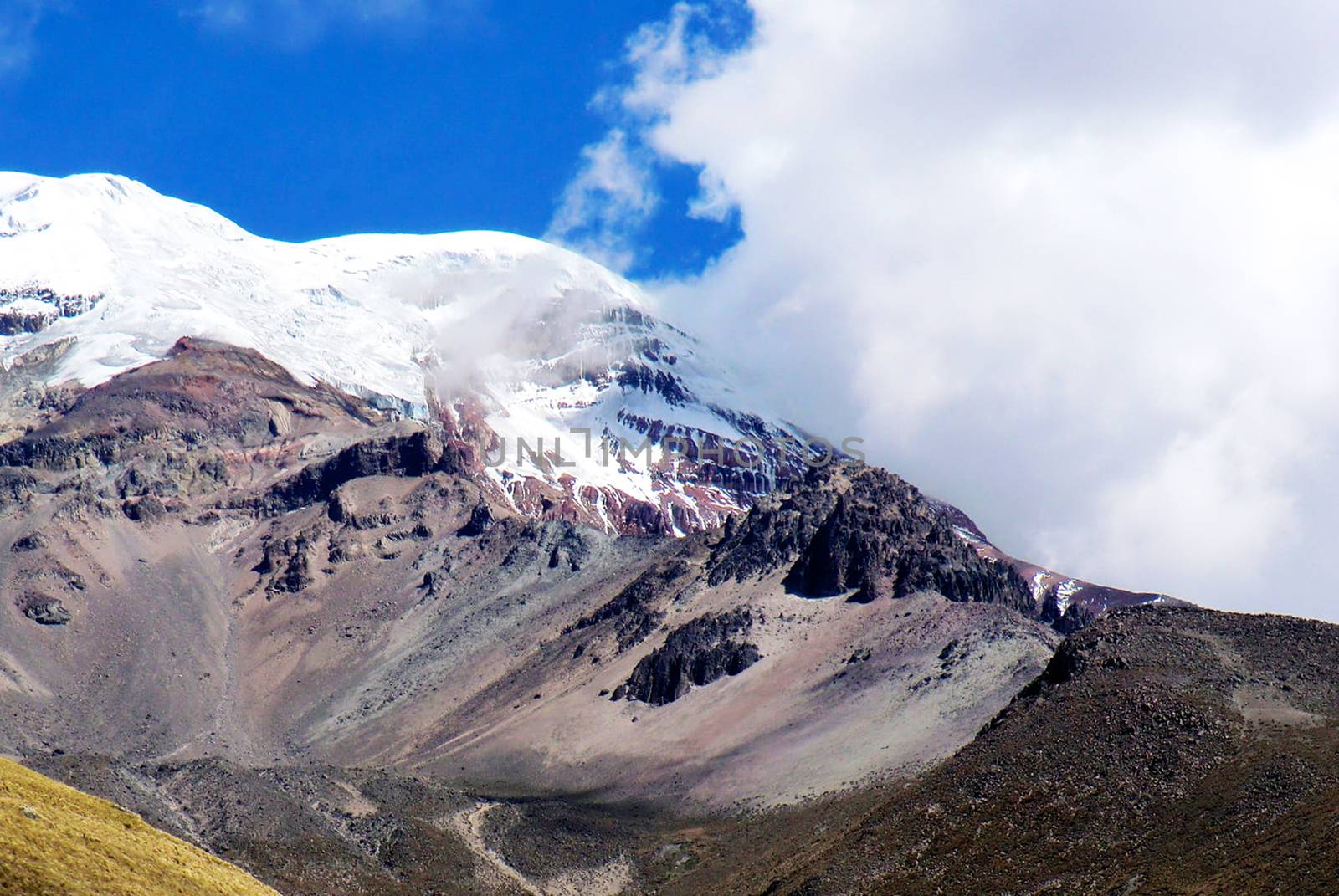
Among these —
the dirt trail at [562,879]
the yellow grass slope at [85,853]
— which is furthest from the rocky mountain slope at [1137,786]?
the yellow grass slope at [85,853]

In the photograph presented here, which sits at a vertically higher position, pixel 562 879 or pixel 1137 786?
pixel 1137 786

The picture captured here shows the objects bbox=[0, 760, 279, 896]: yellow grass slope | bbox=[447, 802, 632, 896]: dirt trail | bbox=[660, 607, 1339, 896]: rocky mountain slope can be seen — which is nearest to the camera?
bbox=[0, 760, 279, 896]: yellow grass slope

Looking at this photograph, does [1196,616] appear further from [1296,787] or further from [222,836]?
[222,836]

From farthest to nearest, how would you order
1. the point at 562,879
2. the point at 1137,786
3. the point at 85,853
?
1. the point at 562,879
2. the point at 1137,786
3. the point at 85,853

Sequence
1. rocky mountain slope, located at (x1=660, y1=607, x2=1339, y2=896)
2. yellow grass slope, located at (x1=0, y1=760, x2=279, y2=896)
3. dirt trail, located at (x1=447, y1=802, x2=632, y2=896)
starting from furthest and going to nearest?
1. dirt trail, located at (x1=447, y1=802, x2=632, y2=896)
2. rocky mountain slope, located at (x1=660, y1=607, x2=1339, y2=896)
3. yellow grass slope, located at (x1=0, y1=760, x2=279, y2=896)

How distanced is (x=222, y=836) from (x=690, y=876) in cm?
4579

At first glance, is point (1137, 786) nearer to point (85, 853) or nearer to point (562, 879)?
point (85, 853)

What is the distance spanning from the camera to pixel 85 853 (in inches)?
2630

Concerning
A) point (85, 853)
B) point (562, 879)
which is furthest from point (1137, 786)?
point (562, 879)

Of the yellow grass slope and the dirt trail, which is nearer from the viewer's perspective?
the yellow grass slope

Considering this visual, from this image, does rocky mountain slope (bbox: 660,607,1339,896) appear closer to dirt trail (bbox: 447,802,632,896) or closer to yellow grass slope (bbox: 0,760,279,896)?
dirt trail (bbox: 447,802,632,896)

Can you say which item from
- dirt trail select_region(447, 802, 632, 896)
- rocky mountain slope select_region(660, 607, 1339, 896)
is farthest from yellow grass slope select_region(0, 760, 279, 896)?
dirt trail select_region(447, 802, 632, 896)

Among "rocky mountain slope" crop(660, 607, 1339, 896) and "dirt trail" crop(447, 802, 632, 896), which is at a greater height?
"rocky mountain slope" crop(660, 607, 1339, 896)

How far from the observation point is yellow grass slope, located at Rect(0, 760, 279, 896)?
6312 centimetres
